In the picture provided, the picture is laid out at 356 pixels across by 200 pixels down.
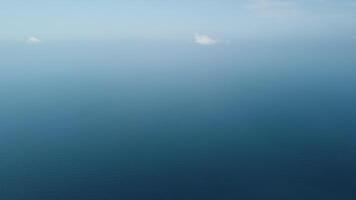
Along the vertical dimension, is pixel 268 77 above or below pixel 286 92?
above

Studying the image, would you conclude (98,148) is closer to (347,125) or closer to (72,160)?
(72,160)

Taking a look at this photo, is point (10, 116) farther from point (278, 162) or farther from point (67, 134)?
point (278, 162)

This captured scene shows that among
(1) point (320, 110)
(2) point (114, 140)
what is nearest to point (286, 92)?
(1) point (320, 110)

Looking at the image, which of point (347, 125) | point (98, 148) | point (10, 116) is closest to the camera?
point (98, 148)

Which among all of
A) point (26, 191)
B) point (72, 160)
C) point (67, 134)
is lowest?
point (26, 191)

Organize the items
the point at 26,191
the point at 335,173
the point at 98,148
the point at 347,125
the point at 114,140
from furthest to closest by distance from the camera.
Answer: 1. the point at 347,125
2. the point at 114,140
3. the point at 98,148
4. the point at 335,173
5. the point at 26,191

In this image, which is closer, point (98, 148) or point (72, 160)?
point (72, 160)

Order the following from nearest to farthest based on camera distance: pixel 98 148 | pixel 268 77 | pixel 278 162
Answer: pixel 278 162 < pixel 98 148 < pixel 268 77

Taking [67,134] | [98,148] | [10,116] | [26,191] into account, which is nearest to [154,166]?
[98,148]

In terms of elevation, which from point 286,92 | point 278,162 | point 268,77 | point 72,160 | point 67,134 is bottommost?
point 72,160
